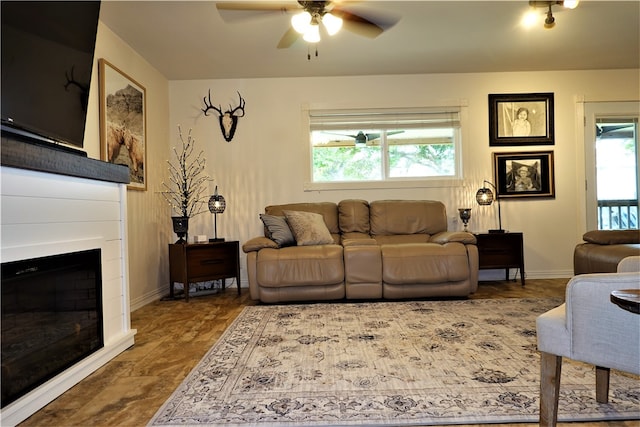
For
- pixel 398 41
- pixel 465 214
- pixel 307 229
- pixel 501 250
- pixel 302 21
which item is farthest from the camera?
pixel 465 214

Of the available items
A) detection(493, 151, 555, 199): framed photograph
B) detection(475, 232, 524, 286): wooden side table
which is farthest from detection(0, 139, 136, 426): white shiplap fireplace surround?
detection(493, 151, 555, 199): framed photograph

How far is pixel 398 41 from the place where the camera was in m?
3.74

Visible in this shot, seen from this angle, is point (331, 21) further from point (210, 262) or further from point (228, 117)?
point (210, 262)

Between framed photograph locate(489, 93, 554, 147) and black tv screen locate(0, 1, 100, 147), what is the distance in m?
4.14

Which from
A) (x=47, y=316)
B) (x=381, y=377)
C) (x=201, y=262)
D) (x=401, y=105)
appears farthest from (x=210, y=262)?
(x=401, y=105)

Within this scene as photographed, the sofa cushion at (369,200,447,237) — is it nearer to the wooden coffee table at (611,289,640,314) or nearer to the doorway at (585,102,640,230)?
the doorway at (585,102,640,230)

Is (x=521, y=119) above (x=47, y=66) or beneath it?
above

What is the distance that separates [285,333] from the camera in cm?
266

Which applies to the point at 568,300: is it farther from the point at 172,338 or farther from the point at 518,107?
the point at 518,107

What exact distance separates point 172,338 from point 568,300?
2300 millimetres

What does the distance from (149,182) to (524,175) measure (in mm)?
4167

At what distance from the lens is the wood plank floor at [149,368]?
1600mm

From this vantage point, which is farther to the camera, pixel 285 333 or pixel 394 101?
pixel 394 101

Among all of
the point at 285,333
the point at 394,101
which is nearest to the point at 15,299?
the point at 285,333
